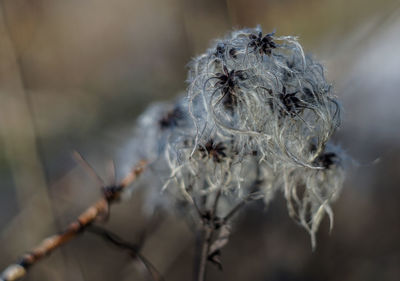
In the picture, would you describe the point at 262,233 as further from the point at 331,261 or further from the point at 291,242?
the point at 331,261

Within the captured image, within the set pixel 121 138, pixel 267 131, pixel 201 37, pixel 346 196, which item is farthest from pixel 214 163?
pixel 121 138

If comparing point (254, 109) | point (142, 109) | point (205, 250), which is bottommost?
point (205, 250)

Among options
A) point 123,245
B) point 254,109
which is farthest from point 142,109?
point 254,109

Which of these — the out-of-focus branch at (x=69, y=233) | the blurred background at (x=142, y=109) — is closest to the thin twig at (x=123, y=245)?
the out-of-focus branch at (x=69, y=233)

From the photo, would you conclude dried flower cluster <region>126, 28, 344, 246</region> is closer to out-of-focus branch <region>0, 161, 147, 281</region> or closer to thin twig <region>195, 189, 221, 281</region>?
thin twig <region>195, 189, 221, 281</region>

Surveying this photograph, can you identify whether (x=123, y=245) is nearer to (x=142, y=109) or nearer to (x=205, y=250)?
(x=205, y=250)
